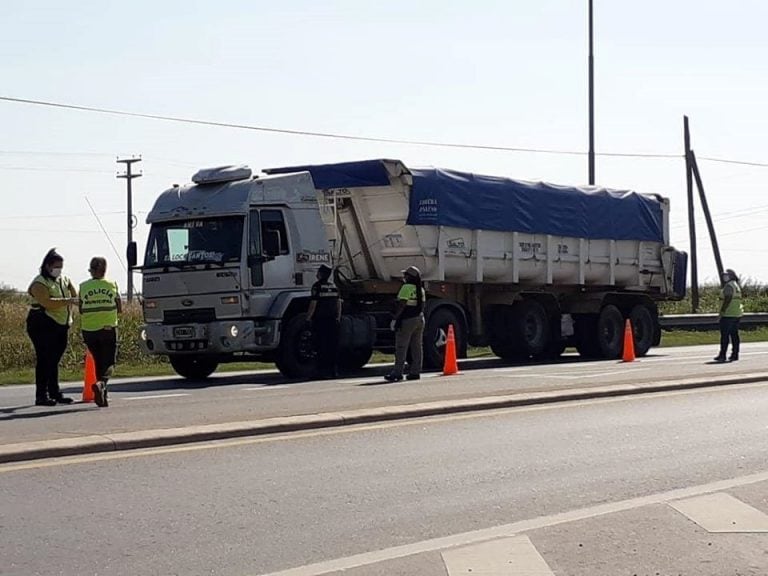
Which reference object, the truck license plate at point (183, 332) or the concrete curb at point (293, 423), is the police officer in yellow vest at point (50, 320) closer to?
the concrete curb at point (293, 423)

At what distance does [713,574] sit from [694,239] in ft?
137

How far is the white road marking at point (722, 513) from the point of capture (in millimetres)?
7582

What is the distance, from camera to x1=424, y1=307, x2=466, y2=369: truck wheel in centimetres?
2155

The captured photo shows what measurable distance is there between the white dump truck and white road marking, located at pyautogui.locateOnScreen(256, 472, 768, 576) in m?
10.9

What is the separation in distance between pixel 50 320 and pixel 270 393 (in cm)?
293

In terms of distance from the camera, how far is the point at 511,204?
2367cm

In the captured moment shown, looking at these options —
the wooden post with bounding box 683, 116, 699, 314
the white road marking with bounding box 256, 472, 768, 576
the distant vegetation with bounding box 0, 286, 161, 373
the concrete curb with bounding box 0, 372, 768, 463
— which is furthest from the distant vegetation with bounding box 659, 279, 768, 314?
the white road marking with bounding box 256, 472, 768, 576

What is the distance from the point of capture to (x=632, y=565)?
6652mm

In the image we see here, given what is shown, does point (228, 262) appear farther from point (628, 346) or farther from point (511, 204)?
point (628, 346)

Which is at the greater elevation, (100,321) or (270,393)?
(100,321)

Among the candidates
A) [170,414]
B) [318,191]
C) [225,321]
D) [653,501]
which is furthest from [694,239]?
[653,501]

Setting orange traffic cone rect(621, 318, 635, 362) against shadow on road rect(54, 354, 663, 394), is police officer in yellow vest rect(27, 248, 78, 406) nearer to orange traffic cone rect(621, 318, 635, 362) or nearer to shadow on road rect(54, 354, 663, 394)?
shadow on road rect(54, 354, 663, 394)

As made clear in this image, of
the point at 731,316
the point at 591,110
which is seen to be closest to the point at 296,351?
the point at 731,316

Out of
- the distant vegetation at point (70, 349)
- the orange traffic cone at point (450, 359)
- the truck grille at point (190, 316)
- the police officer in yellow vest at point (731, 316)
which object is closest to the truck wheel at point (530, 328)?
the police officer in yellow vest at point (731, 316)
